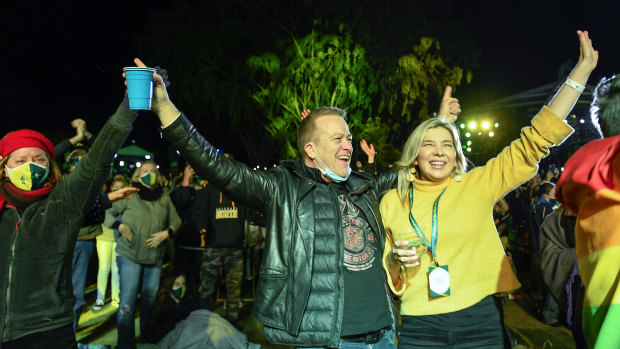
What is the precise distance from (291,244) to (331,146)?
75cm

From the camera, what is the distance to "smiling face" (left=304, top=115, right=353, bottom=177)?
290cm

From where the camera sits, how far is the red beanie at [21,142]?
268cm

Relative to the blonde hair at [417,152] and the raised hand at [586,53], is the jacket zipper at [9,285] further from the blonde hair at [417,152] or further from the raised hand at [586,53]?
the raised hand at [586,53]

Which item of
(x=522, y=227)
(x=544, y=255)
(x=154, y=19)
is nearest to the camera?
(x=544, y=255)

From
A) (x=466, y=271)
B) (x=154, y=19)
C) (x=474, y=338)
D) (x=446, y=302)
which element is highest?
(x=154, y=19)

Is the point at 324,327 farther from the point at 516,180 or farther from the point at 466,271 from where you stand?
the point at 516,180

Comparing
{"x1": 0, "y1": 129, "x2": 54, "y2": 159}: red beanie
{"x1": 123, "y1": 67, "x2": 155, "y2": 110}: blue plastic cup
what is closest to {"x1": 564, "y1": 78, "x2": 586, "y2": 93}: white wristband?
{"x1": 123, "y1": 67, "x2": 155, "y2": 110}: blue plastic cup

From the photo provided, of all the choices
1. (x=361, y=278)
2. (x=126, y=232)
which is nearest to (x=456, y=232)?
(x=361, y=278)

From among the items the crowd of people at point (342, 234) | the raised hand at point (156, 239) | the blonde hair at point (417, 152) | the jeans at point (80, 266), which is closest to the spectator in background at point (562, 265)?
the crowd of people at point (342, 234)

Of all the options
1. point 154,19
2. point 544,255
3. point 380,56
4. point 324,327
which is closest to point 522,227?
point 380,56

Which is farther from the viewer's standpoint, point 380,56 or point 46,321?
point 380,56

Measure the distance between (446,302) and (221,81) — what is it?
1581cm

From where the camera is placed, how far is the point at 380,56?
46.8ft

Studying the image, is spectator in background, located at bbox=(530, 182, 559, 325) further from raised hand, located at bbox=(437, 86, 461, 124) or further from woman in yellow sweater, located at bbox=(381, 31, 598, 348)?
woman in yellow sweater, located at bbox=(381, 31, 598, 348)
